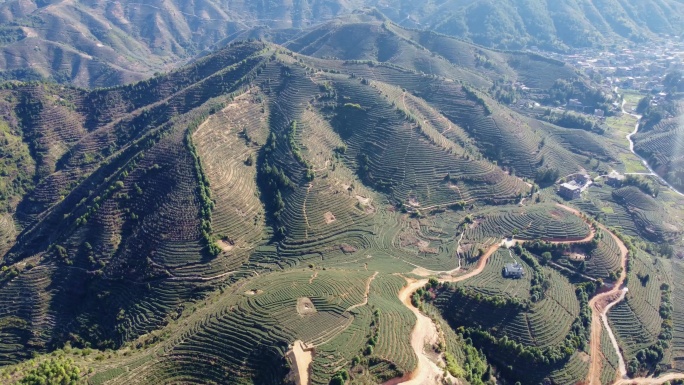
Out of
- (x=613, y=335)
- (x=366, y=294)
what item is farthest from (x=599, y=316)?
(x=366, y=294)

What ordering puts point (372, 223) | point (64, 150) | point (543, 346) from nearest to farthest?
point (543, 346)
point (372, 223)
point (64, 150)

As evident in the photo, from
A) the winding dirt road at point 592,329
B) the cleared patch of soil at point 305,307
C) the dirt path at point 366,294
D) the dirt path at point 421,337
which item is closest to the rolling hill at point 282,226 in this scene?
the cleared patch of soil at point 305,307

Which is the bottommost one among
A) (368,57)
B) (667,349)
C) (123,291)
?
(667,349)

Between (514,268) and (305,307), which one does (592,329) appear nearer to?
(514,268)

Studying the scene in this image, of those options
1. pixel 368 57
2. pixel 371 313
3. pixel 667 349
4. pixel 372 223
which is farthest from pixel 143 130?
pixel 667 349

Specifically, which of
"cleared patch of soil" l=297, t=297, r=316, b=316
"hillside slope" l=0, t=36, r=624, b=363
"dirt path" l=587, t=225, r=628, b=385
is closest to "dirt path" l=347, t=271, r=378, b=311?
"cleared patch of soil" l=297, t=297, r=316, b=316

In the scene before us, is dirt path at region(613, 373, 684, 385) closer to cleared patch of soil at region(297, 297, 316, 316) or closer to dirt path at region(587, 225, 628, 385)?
dirt path at region(587, 225, 628, 385)

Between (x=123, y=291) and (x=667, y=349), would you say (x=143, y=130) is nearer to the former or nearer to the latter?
(x=123, y=291)
